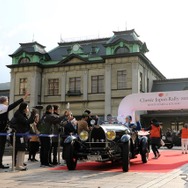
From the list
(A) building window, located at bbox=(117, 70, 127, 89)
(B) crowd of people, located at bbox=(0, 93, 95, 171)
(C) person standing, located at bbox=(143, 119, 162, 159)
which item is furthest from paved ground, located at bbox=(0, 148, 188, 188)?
(A) building window, located at bbox=(117, 70, 127, 89)

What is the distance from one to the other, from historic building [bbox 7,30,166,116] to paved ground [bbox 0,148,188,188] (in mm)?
27473

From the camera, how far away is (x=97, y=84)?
1489 inches

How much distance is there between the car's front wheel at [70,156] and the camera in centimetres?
914

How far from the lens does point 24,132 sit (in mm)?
9398

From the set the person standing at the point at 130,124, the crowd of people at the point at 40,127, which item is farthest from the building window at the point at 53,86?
the person standing at the point at 130,124

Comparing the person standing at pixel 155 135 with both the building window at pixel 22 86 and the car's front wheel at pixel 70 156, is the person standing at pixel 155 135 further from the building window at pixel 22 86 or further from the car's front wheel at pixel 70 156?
the building window at pixel 22 86

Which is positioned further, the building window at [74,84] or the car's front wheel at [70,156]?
the building window at [74,84]

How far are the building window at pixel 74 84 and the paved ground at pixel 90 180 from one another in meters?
30.4

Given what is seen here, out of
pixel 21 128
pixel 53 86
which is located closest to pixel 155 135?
pixel 21 128

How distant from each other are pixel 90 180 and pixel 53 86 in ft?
110

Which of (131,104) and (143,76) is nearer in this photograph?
(131,104)

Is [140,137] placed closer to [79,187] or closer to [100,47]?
[79,187]

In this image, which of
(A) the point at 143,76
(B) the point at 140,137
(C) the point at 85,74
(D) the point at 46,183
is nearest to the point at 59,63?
(C) the point at 85,74

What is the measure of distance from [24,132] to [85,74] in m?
29.1
